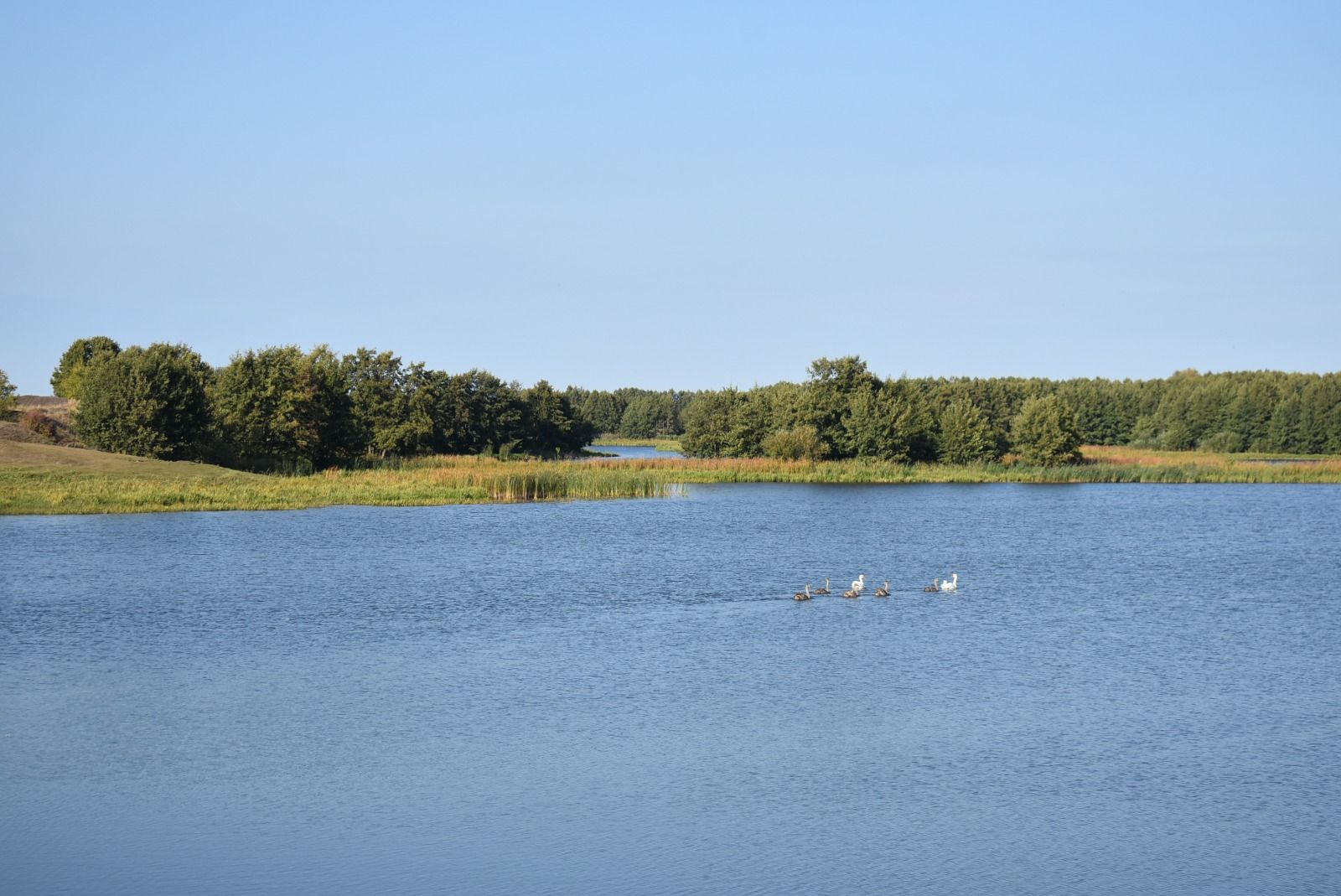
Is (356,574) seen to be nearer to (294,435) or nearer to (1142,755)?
(1142,755)

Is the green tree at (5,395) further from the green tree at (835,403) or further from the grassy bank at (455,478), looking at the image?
the green tree at (835,403)

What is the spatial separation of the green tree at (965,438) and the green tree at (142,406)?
47.7 meters

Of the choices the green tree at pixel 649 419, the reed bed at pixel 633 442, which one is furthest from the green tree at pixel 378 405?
the green tree at pixel 649 419

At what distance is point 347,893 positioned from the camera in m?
11.4

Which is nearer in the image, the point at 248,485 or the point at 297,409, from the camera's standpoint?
the point at 248,485

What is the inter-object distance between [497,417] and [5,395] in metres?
34.4

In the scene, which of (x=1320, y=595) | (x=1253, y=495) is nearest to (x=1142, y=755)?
(x=1320, y=595)

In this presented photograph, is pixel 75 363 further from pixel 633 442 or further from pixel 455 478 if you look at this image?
pixel 633 442

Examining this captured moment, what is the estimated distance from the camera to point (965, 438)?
85000mm

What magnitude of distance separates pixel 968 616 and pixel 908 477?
55.7m

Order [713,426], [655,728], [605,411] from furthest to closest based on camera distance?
[605,411] < [713,426] < [655,728]

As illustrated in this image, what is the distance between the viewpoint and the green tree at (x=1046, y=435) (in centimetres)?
8306

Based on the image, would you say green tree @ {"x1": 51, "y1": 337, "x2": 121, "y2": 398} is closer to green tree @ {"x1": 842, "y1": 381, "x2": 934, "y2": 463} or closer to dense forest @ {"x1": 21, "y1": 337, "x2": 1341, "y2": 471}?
dense forest @ {"x1": 21, "y1": 337, "x2": 1341, "y2": 471}

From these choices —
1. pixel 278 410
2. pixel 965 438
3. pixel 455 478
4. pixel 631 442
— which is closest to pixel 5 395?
pixel 278 410
